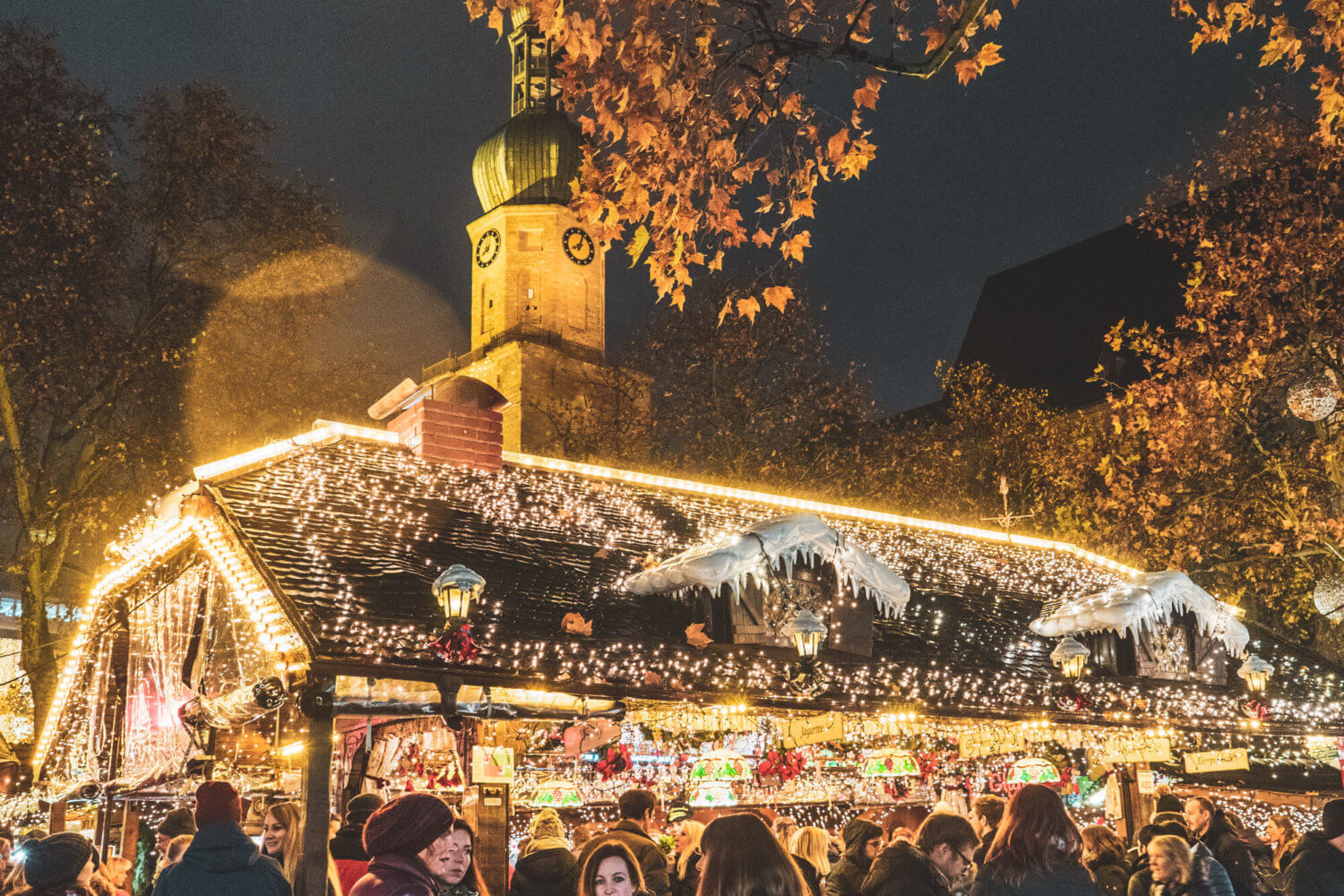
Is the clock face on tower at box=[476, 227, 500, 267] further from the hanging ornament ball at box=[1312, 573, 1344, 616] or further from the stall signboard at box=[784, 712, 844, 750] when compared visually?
the stall signboard at box=[784, 712, 844, 750]

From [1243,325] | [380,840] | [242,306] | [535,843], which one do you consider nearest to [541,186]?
[242,306]

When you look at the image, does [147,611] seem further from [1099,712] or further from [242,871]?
[1099,712]

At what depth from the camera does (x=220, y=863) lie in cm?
504

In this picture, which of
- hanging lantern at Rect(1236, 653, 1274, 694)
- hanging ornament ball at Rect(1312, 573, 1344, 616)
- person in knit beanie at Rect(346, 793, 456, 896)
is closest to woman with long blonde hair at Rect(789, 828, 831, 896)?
person in knit beanie at Rect(346, 793, 456, 896)

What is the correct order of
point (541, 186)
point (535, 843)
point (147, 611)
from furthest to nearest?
point (541, 186) < point (147, 611) < point (535, 843)

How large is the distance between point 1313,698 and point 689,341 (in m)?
21.7

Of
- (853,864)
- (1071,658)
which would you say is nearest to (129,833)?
(853,864)

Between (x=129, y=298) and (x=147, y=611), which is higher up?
(x=129, y=298)

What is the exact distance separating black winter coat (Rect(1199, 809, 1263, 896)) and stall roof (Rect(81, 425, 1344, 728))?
289cm

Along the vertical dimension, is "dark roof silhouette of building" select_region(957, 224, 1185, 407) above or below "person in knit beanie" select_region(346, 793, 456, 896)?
above

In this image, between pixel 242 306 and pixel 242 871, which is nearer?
pixel 242 871

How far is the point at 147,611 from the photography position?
12.6 meters

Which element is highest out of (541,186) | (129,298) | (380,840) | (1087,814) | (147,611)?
(541,186)

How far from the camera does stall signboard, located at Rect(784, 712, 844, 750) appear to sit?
37.1ft
